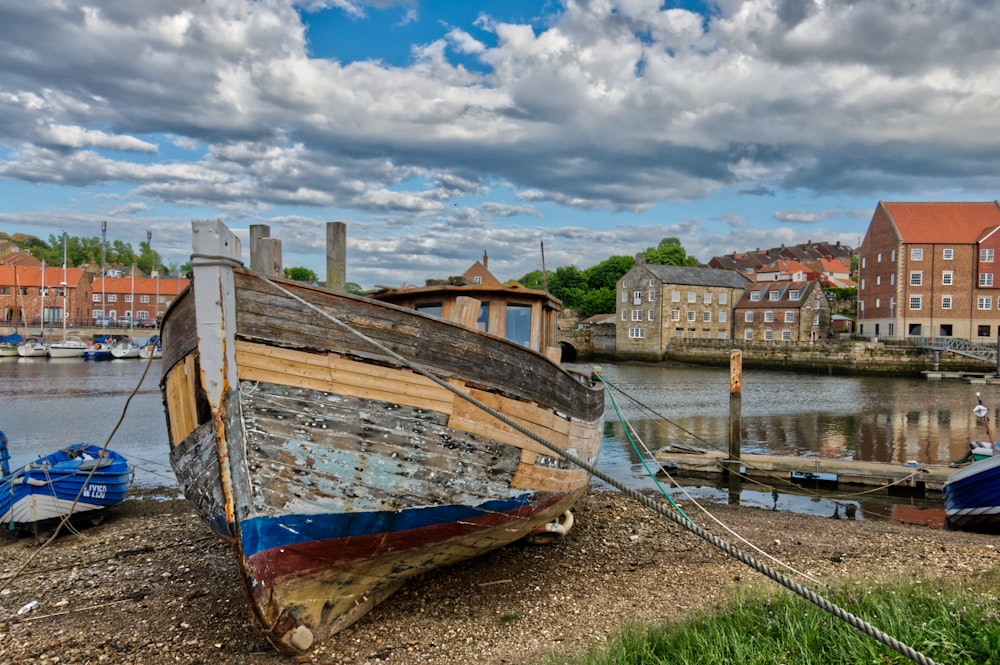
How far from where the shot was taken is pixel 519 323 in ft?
27.3

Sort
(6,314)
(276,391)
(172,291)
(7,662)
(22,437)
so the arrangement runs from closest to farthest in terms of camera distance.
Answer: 1. (276,391)
2. (7,662)
3. (22,437)
4. (6,314)
5. (172,291)

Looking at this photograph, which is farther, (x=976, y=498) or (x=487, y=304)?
(x=976, y=498)

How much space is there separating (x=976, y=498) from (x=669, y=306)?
57981mm

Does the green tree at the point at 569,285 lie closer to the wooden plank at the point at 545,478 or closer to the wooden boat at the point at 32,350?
the wooden boat at the point at 32,350

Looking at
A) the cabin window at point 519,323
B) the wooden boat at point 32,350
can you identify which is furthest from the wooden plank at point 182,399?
the wooden boat at point 32,350

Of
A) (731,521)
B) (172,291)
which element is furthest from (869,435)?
(172,291)

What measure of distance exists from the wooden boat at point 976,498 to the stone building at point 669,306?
185 feet

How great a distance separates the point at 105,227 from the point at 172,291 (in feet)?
36.2

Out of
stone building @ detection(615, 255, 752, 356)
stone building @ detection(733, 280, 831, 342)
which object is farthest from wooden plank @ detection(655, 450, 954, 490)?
stone building @ detection(615, 255, 752, 356)

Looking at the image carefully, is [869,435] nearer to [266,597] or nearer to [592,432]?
[592,432]

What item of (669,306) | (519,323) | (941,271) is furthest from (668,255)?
(519,323)

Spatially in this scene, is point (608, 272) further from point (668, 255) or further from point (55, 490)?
point (55, 490)

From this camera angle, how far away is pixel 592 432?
9.30 metres

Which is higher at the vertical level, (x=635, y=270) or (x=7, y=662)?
(x=635, y=270)
